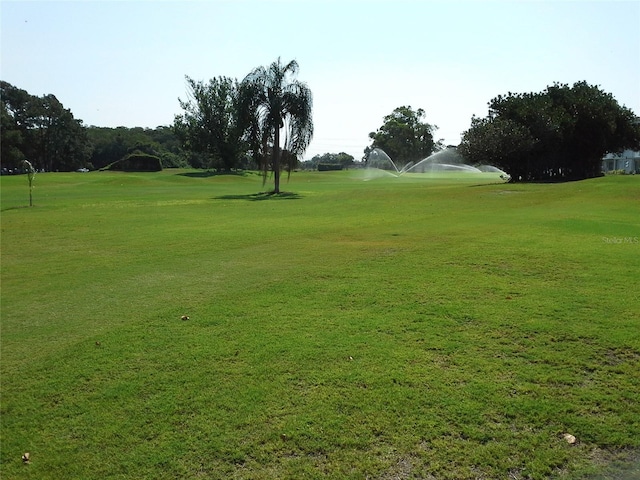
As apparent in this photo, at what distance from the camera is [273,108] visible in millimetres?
35875

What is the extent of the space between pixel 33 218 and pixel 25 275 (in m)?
12.4

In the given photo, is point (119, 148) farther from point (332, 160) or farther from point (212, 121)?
point (332, 160)

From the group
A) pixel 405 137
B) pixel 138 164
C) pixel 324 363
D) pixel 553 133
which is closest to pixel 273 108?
pixel 553 133

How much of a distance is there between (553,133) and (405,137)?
250 ft

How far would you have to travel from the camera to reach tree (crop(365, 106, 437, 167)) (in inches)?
4582

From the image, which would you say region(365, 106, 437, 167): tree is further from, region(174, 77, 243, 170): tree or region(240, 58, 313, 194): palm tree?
region(240, 58, 313, 194): palm tree

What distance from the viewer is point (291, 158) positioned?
37.8m

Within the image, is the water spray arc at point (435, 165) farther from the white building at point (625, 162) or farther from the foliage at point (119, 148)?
the foliage at point (119, 148)

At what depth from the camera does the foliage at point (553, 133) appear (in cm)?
4166

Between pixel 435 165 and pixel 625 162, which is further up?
pixel 625 162

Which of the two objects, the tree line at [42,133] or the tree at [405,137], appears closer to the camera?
the tree line at [42,133]

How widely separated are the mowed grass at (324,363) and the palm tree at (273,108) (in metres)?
25.6

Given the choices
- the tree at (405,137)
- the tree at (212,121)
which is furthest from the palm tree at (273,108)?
the tree at (405,137)

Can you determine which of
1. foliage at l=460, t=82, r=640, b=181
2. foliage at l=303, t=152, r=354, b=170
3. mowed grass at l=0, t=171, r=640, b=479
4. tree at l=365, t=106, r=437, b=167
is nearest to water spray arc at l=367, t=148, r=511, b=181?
tree at l=365, t=106, r=437, b=167
